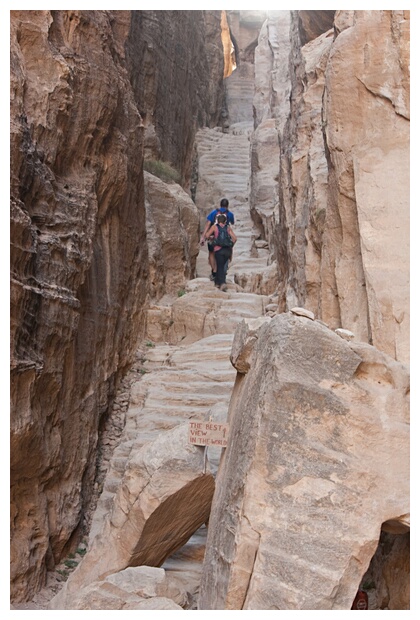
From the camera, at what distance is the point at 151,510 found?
6383 millimetres

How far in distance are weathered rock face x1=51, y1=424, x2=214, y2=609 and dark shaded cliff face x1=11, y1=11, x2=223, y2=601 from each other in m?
0.97

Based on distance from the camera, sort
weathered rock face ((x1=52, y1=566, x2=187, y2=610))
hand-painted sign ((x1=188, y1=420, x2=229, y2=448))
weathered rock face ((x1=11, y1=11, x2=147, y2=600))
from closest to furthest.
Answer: weathered rock face ((x1=52, y1=566, x2=187, y2=610)) → hand-painted sign ((x1=188, y1=420, x2=229, y2=448)) → weathered rock face ((x1=11, y1=11, x2=147, y2=600))

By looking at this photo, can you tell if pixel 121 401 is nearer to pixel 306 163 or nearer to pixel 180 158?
pixel 306 163

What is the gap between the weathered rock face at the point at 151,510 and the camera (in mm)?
6426

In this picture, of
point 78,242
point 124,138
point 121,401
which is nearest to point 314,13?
point 124,138

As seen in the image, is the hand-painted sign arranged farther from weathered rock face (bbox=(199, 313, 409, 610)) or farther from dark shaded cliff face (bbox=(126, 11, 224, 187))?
dark shaded cliff face (bbox=(126, 11, 224, 187))

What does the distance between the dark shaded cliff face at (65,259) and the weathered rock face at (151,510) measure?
3.19 feet

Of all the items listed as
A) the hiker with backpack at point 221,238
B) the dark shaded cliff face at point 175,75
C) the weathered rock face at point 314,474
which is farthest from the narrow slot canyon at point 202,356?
the dark shaded cliff face at point 175,75

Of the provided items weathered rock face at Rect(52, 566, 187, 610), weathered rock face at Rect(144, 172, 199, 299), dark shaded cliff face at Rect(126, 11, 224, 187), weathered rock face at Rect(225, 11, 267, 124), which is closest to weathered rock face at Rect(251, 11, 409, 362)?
weathered rock face at Rect(52, 566, 187, 610)

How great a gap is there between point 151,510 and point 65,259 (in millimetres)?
3310

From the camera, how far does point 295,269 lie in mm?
9844

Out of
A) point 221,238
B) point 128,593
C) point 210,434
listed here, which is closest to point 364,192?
point 210,434

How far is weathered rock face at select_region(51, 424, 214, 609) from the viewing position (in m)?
6.43

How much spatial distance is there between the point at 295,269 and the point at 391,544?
5172mm
